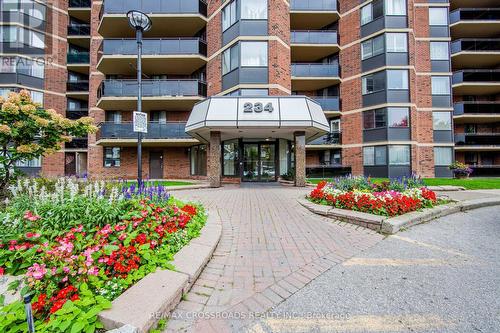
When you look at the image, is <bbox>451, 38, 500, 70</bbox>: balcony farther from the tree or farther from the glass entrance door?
the tree

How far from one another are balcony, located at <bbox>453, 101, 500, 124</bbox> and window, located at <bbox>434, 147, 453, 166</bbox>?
5.01 metres

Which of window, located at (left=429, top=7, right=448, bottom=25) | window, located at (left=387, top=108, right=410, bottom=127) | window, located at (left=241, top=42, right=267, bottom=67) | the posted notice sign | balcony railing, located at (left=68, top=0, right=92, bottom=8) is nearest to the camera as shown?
the posted notice sign

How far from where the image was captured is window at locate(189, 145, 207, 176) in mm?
18547

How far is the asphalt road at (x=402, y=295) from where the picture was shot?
2066mm

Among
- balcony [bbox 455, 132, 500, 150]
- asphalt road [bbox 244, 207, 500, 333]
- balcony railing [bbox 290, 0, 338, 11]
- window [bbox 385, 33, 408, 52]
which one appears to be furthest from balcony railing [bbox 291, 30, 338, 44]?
asphalt road [bbox 244, 207, 500, 333]

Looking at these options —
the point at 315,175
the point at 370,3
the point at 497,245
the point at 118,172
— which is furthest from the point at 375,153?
the point at 118,172

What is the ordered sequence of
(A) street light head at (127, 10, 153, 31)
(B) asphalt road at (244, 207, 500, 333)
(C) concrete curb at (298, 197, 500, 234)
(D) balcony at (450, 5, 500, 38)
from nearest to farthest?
(B) asphalt road at (244, 207, 500, 333) < (C) concrete curb at (298, 197, 500, 234) < (A) street light head at (127, 10, 153, 31) < (D) balcony at (450, 5, 500, 38)

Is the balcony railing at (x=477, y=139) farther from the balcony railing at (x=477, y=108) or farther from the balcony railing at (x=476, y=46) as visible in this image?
the balcony railing at (x=476, y=46)

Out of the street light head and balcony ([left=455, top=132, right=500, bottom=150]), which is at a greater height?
the street light head

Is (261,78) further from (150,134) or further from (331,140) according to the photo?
(331,140)

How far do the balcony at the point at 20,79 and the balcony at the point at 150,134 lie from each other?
10.7 metres

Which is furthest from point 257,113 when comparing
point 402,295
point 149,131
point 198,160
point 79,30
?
point 79,30

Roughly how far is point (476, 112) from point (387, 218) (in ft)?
96.2

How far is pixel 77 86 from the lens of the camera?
2373cm
